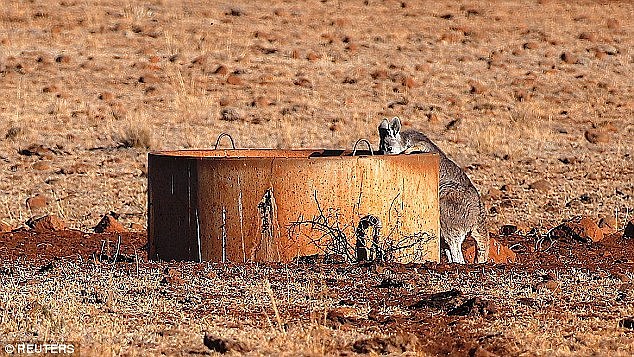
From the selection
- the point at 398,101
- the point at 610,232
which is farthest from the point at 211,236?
the point at 398,101

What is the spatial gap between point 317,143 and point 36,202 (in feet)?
16.4

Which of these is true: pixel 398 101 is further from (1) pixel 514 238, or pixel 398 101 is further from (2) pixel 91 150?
(1) pixel 514 238

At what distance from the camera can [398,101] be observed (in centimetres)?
2102

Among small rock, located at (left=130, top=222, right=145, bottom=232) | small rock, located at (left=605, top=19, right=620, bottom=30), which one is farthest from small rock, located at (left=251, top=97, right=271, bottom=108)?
small rock, located at (left=605, top=19, right=620, bottom=30)

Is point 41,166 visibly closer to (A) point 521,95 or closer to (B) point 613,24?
(A) point 521,95

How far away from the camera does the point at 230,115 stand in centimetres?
1942

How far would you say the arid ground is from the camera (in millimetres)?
7125

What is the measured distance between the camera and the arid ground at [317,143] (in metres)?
7.12

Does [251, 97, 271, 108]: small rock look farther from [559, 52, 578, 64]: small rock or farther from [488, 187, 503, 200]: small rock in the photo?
[559, 52, 578, 64]: small rock

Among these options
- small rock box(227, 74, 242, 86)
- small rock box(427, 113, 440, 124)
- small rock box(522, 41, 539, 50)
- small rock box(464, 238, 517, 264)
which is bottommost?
small rock box(464, 238, 517, 264)

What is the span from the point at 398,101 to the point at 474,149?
3467 millimetres

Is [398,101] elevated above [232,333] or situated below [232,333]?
above

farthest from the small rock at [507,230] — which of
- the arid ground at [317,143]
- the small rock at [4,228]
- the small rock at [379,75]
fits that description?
the small rock at [379,75]

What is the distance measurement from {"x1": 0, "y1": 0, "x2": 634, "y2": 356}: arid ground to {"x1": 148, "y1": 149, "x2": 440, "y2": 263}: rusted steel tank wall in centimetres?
37
